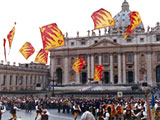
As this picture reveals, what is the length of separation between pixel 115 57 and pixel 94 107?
5419cm

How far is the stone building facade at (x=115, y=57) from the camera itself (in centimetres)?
7200

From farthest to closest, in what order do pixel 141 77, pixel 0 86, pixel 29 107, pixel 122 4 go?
pixel 122 4 < pixel 141 77 < pixel 0 86 < pixel 29 107

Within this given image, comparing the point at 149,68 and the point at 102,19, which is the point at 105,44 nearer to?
the point at 149,68

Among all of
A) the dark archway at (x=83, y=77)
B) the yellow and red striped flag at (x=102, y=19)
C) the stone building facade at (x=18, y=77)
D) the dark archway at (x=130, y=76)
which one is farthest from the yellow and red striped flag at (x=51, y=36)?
the dark archway at (x=83, y=77)

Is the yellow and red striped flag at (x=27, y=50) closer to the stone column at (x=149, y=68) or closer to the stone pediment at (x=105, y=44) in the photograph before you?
the stone pediment at (x=105, y=44)

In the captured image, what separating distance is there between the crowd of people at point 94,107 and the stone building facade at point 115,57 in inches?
1742

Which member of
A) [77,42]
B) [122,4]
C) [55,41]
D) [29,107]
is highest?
[122,4]

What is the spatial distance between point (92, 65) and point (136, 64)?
13.3 metres

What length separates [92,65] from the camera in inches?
3007

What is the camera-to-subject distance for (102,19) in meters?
22.4

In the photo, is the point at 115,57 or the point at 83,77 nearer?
the point at 115,57

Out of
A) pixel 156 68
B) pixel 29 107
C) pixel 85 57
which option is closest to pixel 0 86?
pixel 85 57

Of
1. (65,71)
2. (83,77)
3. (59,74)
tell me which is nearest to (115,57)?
(83,77)

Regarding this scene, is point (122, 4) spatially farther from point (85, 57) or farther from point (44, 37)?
point (44, 37)
